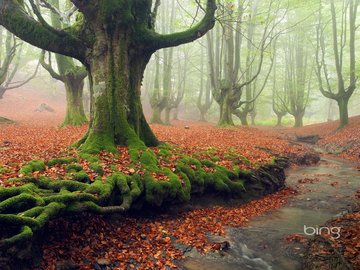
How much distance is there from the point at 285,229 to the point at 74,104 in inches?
670

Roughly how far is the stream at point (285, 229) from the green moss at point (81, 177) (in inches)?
117

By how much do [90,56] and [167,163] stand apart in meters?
4.39

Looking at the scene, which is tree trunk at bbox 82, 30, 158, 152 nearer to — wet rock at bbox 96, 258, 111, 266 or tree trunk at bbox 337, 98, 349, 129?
wet rock at bbox 96, 258, 111, 266

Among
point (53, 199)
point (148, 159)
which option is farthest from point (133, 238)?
point (148, 159)

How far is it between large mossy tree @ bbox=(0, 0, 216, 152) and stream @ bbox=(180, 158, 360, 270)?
439 centimetres

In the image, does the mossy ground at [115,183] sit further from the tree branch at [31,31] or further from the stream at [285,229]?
the tree branch at [31,31]

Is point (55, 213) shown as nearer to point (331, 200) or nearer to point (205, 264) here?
point (205, 264)

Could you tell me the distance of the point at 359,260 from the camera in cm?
511

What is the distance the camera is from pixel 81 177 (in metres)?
6.95

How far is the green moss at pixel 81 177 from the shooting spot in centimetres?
691

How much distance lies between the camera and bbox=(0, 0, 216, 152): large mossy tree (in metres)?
9.12

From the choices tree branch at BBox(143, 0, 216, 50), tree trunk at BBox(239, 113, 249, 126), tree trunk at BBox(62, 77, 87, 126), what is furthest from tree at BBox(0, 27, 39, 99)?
tree trunk at BBox(239, 113, 249, 126)

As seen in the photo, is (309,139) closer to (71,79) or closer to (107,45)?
(71,79)

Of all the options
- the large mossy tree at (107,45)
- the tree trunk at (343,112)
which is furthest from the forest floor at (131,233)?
the tree trunk at (343,112)
